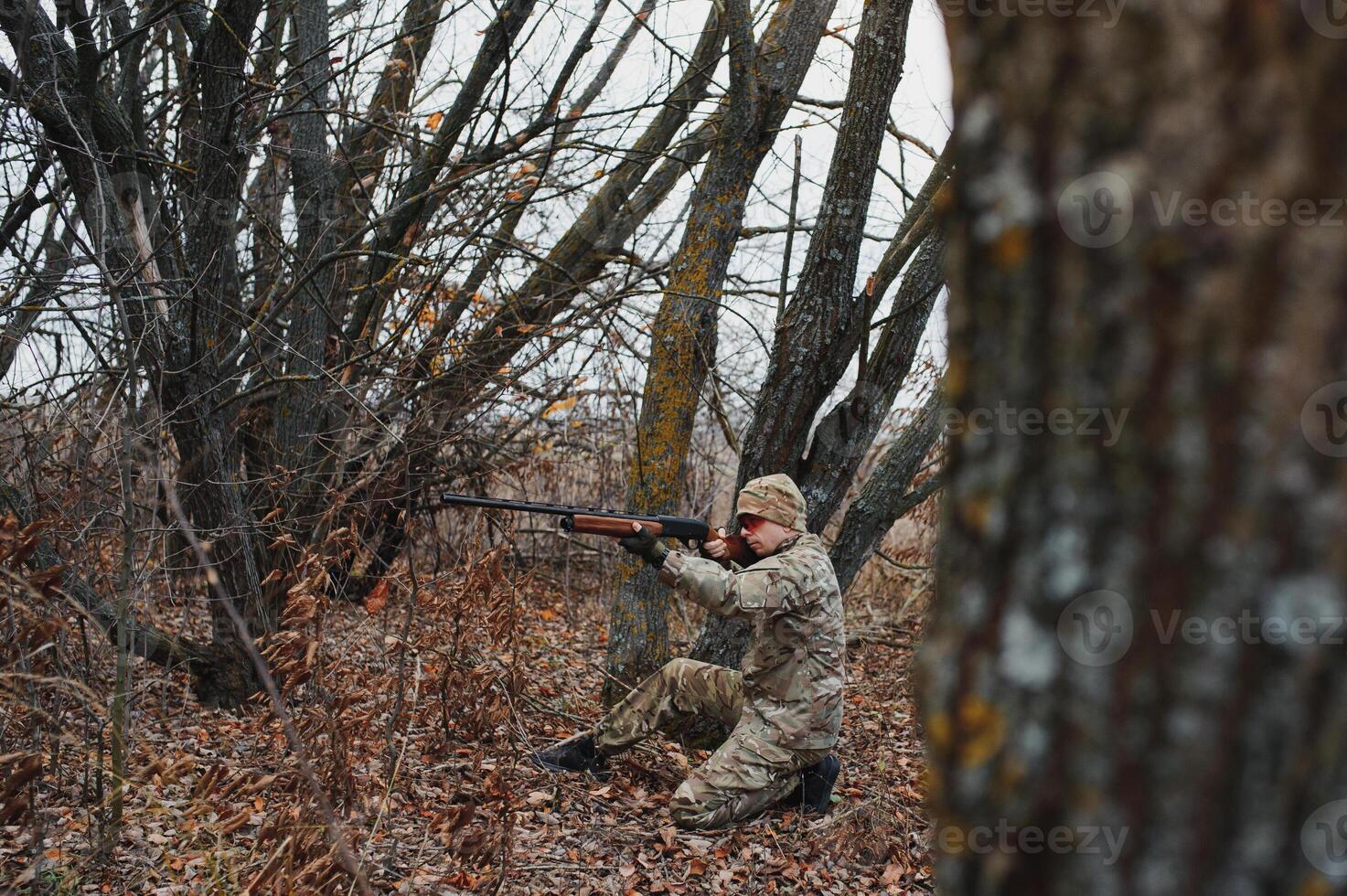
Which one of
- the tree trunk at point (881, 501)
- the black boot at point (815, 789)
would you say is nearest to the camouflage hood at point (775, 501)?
the tree trunk at point (881, 501)

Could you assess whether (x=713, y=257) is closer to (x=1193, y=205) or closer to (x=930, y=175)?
(x=930, y=175)

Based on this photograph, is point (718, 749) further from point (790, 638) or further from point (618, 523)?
point (618, 523)

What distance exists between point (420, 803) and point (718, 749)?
5.02ft

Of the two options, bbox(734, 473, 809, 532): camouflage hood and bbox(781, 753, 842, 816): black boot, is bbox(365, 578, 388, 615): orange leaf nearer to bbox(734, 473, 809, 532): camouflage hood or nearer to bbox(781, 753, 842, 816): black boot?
bbox(734, 473, 809, 532): camouflage hood

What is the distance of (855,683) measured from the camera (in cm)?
820

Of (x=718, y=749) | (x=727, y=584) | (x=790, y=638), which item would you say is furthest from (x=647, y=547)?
(x=718, y=749)

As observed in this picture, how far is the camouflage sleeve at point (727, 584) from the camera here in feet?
16.1

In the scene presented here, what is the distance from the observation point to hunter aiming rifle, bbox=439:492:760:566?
16.5 feet

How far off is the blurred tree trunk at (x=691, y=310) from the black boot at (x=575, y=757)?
805mm

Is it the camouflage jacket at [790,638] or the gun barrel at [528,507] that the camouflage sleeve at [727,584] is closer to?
the camouflage jacket at [790,638]

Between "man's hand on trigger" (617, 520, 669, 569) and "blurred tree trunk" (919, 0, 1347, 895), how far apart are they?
12.6ft

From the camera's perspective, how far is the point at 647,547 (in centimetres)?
498

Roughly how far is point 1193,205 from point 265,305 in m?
6.69

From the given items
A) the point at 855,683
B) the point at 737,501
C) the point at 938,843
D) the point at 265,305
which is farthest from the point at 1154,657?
the point at 855,683
